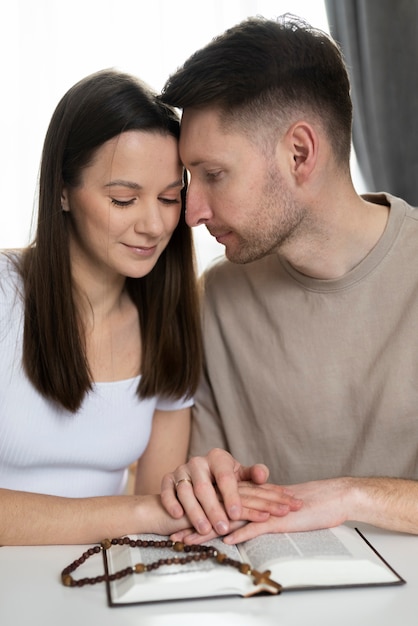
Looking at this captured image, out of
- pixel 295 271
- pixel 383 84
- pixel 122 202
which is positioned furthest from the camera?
pixel 383 84

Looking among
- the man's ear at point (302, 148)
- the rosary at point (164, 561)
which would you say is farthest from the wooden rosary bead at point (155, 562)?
the man's ear at point (302, 148)

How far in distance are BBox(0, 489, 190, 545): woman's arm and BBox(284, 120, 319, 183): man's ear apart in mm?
758

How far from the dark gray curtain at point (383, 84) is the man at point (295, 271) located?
1.24m

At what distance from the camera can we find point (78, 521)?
1351mm

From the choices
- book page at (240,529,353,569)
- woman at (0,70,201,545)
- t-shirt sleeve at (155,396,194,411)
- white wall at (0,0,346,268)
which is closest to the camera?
book page at (240,529,353,569)

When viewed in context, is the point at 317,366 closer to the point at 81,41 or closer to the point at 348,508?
the point at 348,508

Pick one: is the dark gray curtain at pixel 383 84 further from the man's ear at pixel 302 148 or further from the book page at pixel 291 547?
the book page at pixel 291 547

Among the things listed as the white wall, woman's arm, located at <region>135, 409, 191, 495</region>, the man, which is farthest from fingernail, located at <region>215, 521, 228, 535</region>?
the white wall

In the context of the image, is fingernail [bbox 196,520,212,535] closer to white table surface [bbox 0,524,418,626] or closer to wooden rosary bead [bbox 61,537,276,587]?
wooden rosary bead [bbox 61,537,276,587]

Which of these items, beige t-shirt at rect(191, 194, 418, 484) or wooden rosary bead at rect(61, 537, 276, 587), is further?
beige t-shirt at rect(191, 194, 418, 484)

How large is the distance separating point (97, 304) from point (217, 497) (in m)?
0.59

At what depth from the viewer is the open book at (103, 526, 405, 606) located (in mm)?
1096

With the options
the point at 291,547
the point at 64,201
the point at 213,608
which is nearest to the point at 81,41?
the point at 64,201

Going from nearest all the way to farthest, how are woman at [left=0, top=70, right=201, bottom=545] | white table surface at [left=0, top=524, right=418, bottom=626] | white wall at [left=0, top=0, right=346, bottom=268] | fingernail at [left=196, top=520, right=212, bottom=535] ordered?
white table surface at [left=0, top=524, right=418, bottom=626] → fingernail at [left=196, top=520, right=212, bottom=535] → woman at [left=0, top=70, right=201, bottom=545] → white wall at [left=0, top=0, right=346, bottom=268]
